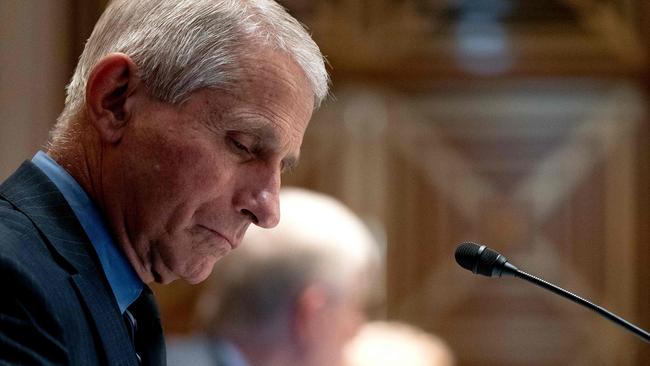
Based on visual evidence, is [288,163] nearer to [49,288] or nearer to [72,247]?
[72,247]

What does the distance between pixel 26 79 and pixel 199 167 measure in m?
3.84

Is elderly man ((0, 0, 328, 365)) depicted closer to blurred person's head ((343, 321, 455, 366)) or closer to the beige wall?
blurred person's head ((343, 321, 455, 366))

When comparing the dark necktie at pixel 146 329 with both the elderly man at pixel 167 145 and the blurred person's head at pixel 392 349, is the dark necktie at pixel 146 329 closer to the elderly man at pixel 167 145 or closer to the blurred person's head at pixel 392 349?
the elderly man at pixel 167 145

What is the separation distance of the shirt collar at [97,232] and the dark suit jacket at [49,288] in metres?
0.03

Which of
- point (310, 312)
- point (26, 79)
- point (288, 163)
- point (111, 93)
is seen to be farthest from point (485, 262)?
point (26, 79)

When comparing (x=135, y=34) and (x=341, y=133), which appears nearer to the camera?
(x=135, y=34)

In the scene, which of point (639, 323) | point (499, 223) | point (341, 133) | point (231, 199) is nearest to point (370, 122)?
point (341, 133)

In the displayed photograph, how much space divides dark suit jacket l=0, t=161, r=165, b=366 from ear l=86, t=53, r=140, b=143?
14 cm

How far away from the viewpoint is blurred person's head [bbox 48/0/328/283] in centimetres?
183

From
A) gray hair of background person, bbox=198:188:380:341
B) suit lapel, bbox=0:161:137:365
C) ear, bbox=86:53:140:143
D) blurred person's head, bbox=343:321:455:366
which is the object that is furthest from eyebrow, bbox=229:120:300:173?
blurred person's head, bbox=343:321:455:366

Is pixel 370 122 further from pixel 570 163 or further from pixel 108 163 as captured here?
pixel 108 163

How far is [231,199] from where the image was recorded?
188 cm

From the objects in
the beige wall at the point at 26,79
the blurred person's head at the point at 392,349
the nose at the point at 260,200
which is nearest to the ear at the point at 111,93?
the nose at the point at 260,200

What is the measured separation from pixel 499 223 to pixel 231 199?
4.15 m
